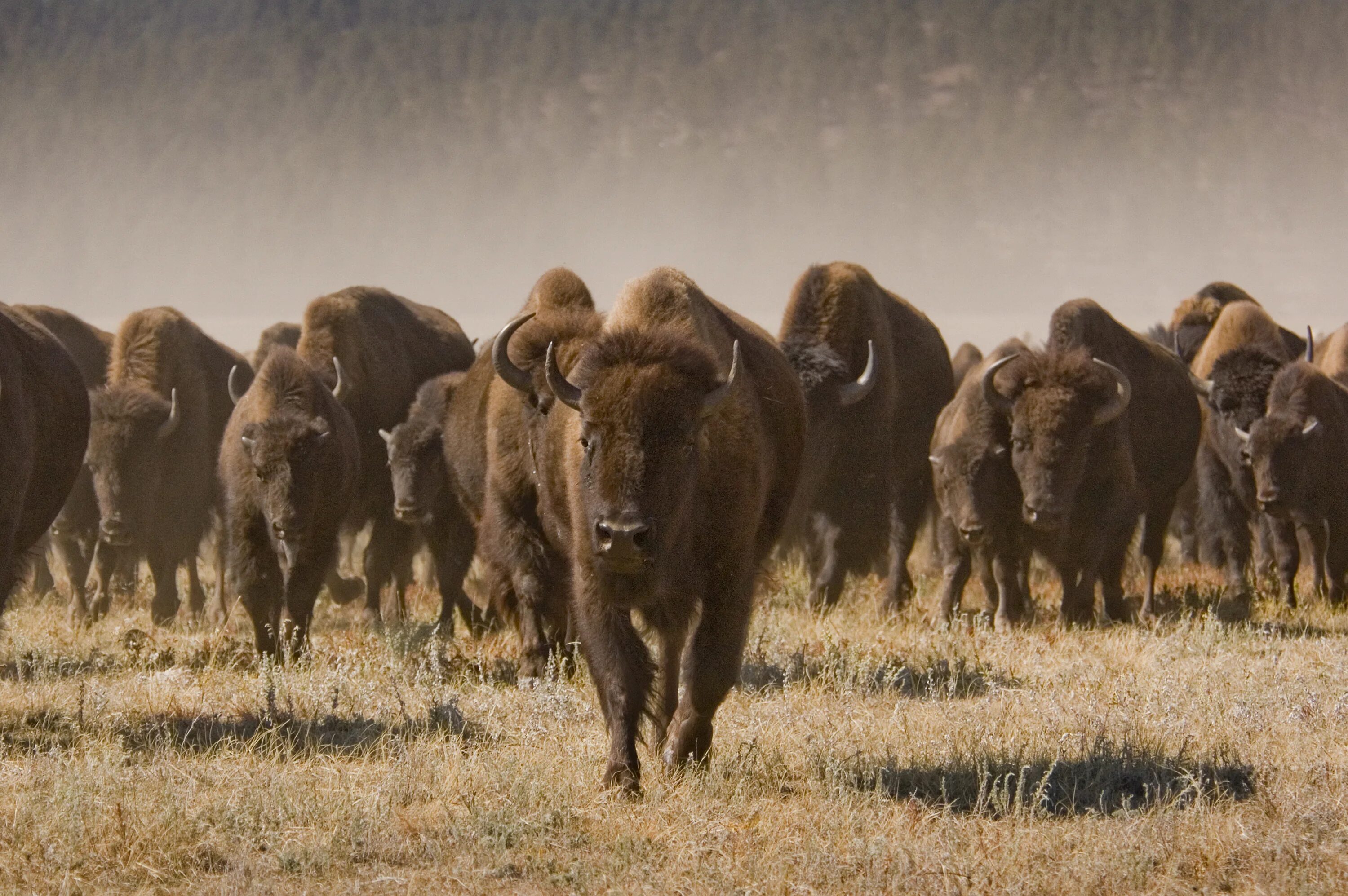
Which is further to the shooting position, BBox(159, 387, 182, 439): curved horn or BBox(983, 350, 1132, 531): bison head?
BBox(159, 387, 182, 439): curved horn

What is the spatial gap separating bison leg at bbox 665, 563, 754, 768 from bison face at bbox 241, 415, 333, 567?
351 centimetres

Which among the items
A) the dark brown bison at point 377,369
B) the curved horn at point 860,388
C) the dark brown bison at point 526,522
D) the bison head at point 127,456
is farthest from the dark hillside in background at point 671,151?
the dark brown bison at point 526,522

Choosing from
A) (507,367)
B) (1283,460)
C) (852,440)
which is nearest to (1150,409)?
(1283,460)

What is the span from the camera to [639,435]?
16.5 feet

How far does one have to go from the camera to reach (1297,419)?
10.6 meters

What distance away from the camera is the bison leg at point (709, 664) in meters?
5.48

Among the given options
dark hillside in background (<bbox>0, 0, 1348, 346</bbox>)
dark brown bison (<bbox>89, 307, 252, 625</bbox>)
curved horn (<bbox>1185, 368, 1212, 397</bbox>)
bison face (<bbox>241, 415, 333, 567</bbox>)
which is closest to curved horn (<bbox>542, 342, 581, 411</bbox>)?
bison face (<bbox>241, 415, 333, 567</bbox>)

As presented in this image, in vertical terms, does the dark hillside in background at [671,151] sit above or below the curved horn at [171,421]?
above

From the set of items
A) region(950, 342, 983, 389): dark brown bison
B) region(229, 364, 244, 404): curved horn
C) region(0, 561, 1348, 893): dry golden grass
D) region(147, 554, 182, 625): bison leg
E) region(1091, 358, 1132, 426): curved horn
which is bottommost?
region(147, 554, 182, 625): bison leg

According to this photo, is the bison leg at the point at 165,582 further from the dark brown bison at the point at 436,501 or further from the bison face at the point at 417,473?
the bison face at the point at 417,473

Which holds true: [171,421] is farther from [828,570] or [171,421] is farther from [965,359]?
[965,359]

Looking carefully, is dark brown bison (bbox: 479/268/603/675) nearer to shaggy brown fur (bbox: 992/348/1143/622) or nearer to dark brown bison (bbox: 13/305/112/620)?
shaggy brown fur (bbox: 992/348/1143/622)

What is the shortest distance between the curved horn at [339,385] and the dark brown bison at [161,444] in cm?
79

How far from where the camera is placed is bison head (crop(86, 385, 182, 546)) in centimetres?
1069
